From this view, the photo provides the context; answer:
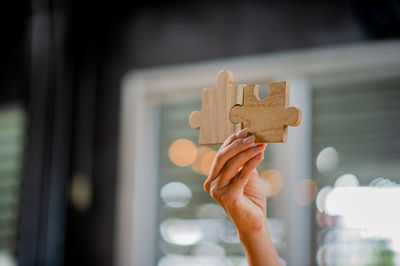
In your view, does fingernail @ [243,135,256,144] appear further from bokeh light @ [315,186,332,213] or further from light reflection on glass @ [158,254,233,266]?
light reflection on glass @ [158,254,233,266]

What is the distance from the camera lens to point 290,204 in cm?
256

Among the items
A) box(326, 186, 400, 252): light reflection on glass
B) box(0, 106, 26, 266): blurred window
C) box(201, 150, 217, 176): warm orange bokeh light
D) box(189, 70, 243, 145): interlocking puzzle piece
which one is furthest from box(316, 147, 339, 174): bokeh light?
box(0, 106, 26, 266): blurred window

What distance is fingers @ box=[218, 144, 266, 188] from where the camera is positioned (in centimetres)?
77

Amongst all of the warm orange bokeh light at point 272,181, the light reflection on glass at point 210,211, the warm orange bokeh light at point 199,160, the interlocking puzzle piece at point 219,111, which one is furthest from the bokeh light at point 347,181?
the interlocking puzzle piece at point 219,111

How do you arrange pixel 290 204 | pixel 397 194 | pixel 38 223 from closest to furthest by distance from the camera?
pixel 397 194
pixel 290 204
pixel 38 223

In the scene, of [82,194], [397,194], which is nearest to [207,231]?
[82,194]

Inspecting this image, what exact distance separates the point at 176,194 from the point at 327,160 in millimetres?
995

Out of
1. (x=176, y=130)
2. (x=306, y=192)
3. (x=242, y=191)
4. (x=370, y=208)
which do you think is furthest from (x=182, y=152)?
(x=242, y=191)

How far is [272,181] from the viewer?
8.79 ft

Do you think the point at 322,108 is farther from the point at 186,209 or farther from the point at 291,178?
the point at 186,209

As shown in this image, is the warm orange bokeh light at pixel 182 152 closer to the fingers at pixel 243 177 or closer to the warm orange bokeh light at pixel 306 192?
the warm orange bokeh light at pixel 306 192

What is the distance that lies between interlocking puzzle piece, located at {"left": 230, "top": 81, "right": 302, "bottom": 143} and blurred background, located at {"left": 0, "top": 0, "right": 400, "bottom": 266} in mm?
1770

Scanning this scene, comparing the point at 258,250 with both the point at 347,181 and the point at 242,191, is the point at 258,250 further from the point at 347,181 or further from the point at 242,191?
the point at 347,181

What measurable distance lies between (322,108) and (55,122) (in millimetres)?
1768
